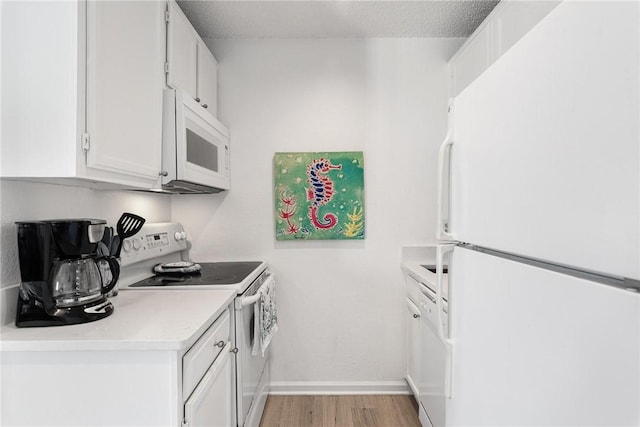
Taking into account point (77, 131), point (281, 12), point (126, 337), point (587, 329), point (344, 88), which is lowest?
point (126, 337)

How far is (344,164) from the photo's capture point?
251cm

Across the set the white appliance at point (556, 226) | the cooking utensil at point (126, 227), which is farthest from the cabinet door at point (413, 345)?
the cooking utensil at point (126, 227)

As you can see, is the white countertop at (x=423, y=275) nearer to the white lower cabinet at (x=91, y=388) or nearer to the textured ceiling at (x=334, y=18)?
the white lower cabinet at (x=91, y=388)

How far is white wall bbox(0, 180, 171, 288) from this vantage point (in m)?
1.22

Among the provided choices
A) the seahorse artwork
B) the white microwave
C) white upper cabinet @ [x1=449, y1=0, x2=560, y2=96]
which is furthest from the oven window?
white upper cabinet @ [x1=449, y1=0, x2=560, y2=96]

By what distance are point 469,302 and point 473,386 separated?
0.78 feet

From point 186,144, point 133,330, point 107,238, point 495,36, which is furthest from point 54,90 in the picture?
point 495,36

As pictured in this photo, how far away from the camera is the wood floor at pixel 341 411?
218 cm

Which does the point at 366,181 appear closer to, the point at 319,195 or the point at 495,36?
the point at 319,195

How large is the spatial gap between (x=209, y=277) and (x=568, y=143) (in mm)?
1716

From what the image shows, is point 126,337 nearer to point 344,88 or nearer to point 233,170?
point 233,170

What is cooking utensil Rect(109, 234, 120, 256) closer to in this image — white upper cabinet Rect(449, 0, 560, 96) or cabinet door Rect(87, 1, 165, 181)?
cabinet door Rect(87, 1, 165, 181)

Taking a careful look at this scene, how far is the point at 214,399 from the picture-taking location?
1.38 meters

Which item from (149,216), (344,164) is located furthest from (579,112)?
(149,216)
